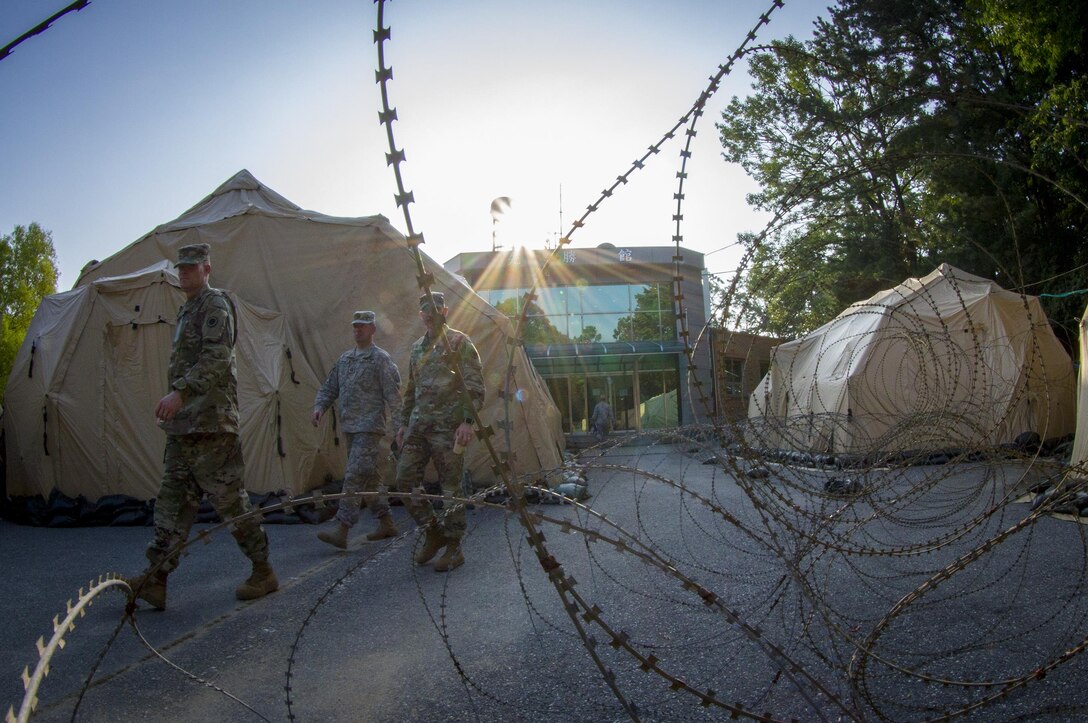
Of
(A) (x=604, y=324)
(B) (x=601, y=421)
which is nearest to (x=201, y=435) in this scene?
(B) (x=601, y=421)

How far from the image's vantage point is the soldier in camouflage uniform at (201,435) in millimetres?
4637

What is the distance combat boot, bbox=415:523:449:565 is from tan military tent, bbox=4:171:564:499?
6.39 feet

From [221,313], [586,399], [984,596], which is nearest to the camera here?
[984,596]

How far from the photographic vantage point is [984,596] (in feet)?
14.4

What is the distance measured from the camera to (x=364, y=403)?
6.98 metres

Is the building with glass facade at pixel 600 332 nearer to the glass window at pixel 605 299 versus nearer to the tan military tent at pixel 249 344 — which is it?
the glass window at pixel 605 299

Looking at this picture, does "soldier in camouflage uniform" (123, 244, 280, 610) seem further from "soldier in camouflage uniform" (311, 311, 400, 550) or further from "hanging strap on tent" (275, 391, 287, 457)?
"hanging strap on tent" (275, 391, 287, 457)

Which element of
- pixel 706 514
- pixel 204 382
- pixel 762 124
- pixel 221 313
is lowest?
pixel 706 514

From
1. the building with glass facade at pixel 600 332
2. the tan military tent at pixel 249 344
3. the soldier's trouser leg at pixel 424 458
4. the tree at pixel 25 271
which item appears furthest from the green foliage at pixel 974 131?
the tree at pixel 25 271

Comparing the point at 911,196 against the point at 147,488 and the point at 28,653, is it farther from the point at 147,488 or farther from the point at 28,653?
the point at 28,653

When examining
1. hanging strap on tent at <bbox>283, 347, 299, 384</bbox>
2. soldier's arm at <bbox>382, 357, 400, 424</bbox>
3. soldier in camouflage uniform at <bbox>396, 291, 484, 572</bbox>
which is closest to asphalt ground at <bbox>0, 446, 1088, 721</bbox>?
soldier in camouflage uniform at <bbox>396, 291, 484, 572</bbox>

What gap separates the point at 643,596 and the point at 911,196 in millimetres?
18645

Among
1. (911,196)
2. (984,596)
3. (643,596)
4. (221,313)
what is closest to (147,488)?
(221,313)

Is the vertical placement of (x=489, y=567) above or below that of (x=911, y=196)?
below
